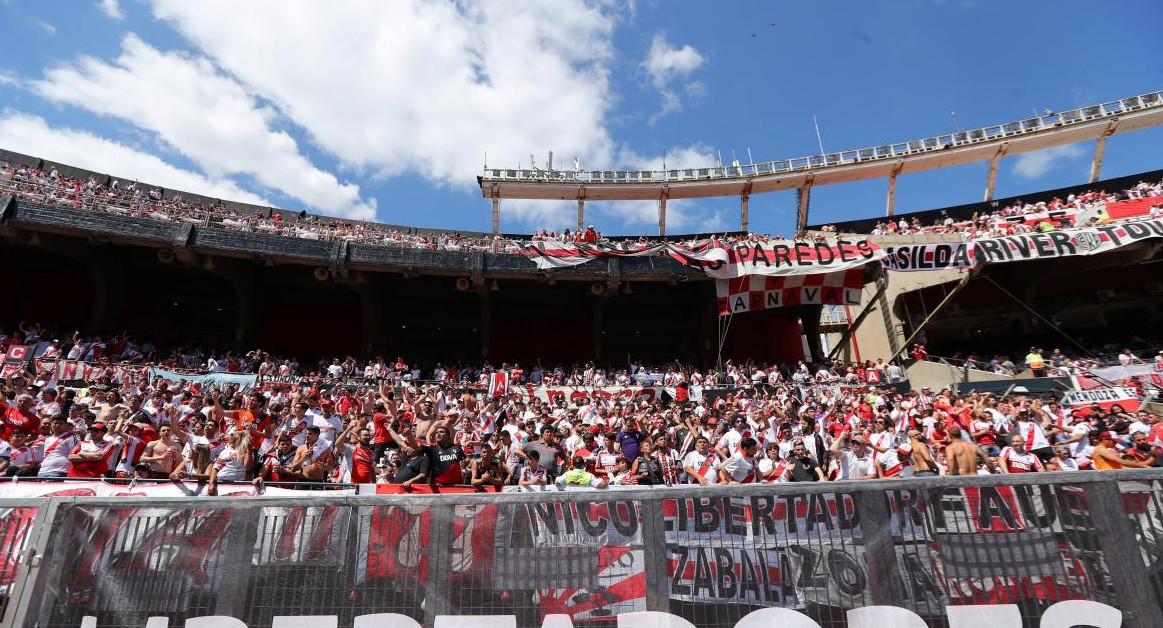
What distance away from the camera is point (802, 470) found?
719 centimetres

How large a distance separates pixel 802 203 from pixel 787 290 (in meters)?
11.4

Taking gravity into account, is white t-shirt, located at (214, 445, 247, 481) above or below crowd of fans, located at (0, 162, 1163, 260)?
below

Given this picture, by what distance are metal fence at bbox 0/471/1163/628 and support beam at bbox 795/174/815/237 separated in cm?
2940

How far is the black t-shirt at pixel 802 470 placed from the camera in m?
7.11

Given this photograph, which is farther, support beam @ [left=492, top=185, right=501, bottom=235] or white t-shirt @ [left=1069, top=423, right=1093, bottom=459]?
support beam @ [left=492, top=185, right=501, bottom=235]

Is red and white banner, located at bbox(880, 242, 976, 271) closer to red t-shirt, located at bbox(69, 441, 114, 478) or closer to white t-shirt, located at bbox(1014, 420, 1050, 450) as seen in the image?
white t-shirt, located at bbox(1014, 420, 1050, 450)

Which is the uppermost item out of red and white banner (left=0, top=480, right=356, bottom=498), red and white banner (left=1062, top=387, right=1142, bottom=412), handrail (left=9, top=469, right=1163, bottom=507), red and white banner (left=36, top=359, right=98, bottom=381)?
red and white banner (left=36, top=359, right=98, bottom=381)

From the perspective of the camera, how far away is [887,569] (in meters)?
3.26

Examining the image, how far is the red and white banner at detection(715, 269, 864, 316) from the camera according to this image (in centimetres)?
2098

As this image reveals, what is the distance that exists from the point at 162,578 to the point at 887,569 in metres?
4.67

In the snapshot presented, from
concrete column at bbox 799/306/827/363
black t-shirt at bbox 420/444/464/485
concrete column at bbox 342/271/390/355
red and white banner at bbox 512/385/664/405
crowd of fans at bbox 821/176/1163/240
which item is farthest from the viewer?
concrete column at bbox 799/306/827/363

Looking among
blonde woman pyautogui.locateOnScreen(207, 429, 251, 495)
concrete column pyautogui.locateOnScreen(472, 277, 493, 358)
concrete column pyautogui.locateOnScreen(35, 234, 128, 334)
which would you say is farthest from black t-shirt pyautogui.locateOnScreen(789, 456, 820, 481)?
concrete column pyautogui.locateOnScreen(35, 234, 128, 334)

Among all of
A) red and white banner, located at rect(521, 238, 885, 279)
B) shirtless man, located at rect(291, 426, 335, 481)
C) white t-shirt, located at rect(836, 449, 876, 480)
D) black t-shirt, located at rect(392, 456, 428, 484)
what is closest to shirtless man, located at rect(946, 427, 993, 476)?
white t-shirt, located at rect(836, 449, 876, 480)

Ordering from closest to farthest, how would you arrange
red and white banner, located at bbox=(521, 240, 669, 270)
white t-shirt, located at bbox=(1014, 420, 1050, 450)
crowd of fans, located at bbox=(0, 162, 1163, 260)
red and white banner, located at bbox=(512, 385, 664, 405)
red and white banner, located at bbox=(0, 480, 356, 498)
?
red and white banner, located at bbox=(0, 480, 356, 498), white t-shirt, located at bbox=(1014, 420, 1050, 450), red and white banner, located at bbox=(512, 385, 664, 405), crowd of fans, located at bbox=(0, 162, 1163, 260), red and white banner, located at bbox=(521, 240, 669, 270)
